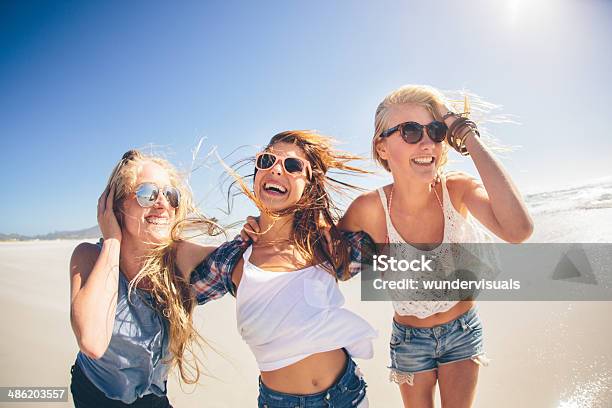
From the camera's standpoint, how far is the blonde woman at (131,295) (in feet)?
7.39

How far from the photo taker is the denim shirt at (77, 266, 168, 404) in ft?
7.57

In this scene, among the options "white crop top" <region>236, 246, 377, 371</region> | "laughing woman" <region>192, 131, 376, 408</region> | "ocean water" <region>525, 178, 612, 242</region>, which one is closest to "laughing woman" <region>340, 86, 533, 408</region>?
"laughing woman" <region>192, 131, 376, 408</region>

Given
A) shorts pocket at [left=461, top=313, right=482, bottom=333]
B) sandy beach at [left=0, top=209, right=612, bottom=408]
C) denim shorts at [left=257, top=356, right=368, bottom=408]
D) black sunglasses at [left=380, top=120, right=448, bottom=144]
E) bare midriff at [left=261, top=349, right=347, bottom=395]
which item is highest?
black sunglasses at [left=380, top=120, right=448, bottom=144]

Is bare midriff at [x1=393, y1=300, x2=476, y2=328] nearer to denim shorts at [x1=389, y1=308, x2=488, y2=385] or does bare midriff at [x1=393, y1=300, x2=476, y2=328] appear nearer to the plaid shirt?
denim shorts at [x1=389, y1=308, x2=488, y2=385]

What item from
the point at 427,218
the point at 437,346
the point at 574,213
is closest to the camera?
the point at 437,346

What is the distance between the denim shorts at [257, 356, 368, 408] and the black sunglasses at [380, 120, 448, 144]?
5.12 feet

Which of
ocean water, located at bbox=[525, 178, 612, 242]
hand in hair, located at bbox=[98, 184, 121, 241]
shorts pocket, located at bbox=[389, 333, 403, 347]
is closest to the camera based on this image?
hand in hair, located at bbox=[98, 184, 121, 241]

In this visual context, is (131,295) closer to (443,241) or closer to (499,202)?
(443,241)

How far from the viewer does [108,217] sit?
101 inches

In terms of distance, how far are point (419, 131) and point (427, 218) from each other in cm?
67

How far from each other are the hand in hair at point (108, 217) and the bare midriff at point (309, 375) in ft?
4.62

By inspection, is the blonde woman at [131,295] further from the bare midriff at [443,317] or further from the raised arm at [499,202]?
the raised arm at [499,202]

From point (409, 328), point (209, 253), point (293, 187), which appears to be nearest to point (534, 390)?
point (409, 328)

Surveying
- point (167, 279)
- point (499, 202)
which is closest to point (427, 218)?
point (499, 202)
